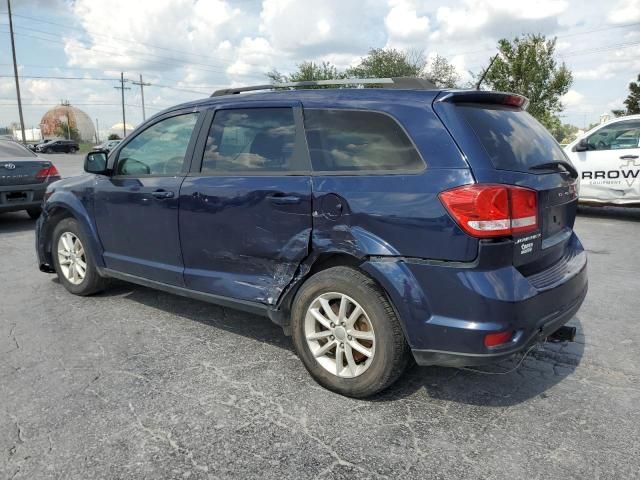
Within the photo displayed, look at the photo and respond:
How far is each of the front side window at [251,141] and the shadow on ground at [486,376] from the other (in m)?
1.32

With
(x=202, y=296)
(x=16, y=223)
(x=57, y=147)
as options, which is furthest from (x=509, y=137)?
(x=57, y=147)

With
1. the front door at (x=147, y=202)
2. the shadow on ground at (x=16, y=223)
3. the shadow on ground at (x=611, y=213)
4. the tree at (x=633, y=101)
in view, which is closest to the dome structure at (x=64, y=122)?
the tree at (x=633, y=101)

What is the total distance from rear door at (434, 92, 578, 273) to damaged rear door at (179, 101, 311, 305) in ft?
3.17

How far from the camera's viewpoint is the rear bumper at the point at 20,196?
8.70 m

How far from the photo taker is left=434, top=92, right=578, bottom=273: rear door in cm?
279

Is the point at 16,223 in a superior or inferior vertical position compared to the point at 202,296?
inferior

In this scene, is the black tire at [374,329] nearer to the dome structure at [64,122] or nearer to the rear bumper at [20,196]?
the rear bumper at [20,196]

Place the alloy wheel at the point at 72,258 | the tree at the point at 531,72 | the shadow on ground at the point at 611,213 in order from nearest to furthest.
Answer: the alloy wheel at the point at 72,258 → the shadow on ground at the point at 611,213 → the tree at the point at 531,72

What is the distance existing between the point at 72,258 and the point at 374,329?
3.43 meters

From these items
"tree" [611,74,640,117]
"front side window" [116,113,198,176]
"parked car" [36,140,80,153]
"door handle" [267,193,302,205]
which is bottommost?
"parked car" [36,140,80,153]

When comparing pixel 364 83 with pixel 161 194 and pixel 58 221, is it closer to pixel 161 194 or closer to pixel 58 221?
pixel 161 194

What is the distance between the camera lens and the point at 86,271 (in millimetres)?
4977

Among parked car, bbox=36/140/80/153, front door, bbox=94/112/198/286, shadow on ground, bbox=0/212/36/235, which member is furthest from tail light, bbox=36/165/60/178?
parked car, bbox=36/140/80/153

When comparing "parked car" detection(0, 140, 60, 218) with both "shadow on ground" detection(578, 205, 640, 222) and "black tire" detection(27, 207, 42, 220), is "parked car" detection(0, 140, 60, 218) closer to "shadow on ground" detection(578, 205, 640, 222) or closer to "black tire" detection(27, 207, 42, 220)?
"black tire" detection(27, 207, 42, 220)
